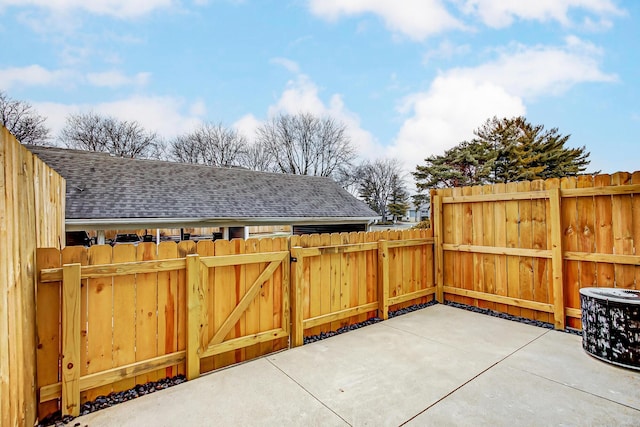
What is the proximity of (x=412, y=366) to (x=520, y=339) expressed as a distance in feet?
5.64

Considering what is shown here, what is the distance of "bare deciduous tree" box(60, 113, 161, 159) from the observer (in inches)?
870

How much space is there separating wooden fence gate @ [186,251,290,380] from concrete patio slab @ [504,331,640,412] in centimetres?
255

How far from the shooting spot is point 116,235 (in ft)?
34.6

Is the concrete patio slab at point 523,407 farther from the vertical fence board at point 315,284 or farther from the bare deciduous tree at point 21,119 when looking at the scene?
the bare deciduous tree at point 21,119

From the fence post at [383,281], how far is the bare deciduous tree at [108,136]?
85.2ft

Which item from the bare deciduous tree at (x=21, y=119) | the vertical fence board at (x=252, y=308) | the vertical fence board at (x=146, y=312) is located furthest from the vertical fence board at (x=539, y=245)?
the bare deciduous tree at (x=21, y=119)

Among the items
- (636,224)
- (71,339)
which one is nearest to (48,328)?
(71,339)

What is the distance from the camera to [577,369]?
2820mm

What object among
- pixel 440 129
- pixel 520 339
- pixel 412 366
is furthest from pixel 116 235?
pixel 440 129

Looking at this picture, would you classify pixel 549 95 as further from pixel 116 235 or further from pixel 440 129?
pixel 116 235

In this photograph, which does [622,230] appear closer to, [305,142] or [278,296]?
[278,296]

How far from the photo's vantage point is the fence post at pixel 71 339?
2.21 metres

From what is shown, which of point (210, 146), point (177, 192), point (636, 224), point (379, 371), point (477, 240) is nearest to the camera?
point (379, 371)

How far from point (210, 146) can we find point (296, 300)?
2714cm
